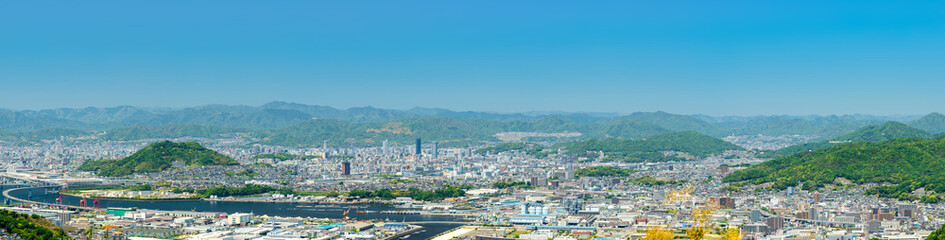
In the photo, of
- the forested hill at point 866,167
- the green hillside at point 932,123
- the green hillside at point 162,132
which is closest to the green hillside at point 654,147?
the forested hill at point 866,167

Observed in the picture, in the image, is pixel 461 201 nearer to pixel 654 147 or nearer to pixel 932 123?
pixel 654 147

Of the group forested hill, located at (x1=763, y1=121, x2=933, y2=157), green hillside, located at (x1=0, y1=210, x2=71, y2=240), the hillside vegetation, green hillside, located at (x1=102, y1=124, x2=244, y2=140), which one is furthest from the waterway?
green hillside, located at (x1=102, y1=124, x2=244, y2=140)

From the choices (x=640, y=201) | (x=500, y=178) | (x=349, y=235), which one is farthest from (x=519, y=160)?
(x=349, y=235)

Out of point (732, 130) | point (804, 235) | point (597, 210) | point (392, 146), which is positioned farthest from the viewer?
point (732, 130)

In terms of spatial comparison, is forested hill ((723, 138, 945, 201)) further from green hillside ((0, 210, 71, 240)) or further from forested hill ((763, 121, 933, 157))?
green hillside ((0, 210, 71, 240))

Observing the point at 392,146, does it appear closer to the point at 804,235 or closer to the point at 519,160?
the point at 519,160

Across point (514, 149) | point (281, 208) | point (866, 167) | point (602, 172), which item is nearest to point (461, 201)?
point (281, 208)
